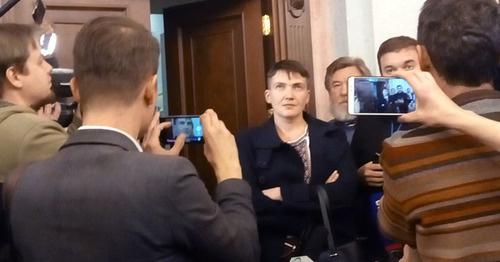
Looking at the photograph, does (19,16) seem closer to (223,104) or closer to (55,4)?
(55,4)

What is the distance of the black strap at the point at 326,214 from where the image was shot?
8.23 feet

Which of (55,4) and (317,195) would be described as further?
(55,4)

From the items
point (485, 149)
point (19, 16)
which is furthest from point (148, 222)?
point (19, 16)

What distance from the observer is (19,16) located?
3369mm

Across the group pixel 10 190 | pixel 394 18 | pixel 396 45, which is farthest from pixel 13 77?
pixel 394 18

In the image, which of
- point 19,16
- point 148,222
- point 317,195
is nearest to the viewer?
point 148,222

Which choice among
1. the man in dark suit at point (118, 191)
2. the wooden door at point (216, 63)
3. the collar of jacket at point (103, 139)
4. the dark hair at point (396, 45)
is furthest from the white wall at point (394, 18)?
the collar of jacket at point (103, 139)

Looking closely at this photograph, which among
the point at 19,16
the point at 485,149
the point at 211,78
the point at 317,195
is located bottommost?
the point at 317,195

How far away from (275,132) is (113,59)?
1.67 meters

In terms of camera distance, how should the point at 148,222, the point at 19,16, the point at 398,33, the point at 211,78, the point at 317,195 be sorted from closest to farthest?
the point at 148,222 < the point at 317,195 < the point at 19,16 < the point at 398,33 < the point at 211,78

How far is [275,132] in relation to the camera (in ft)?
9.84

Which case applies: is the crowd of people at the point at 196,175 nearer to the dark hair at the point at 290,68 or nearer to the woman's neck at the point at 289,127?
the woman's neck at the point at 289,127

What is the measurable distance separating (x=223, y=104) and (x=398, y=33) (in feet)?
3.39

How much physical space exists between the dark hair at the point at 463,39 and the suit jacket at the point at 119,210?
1.60ft
